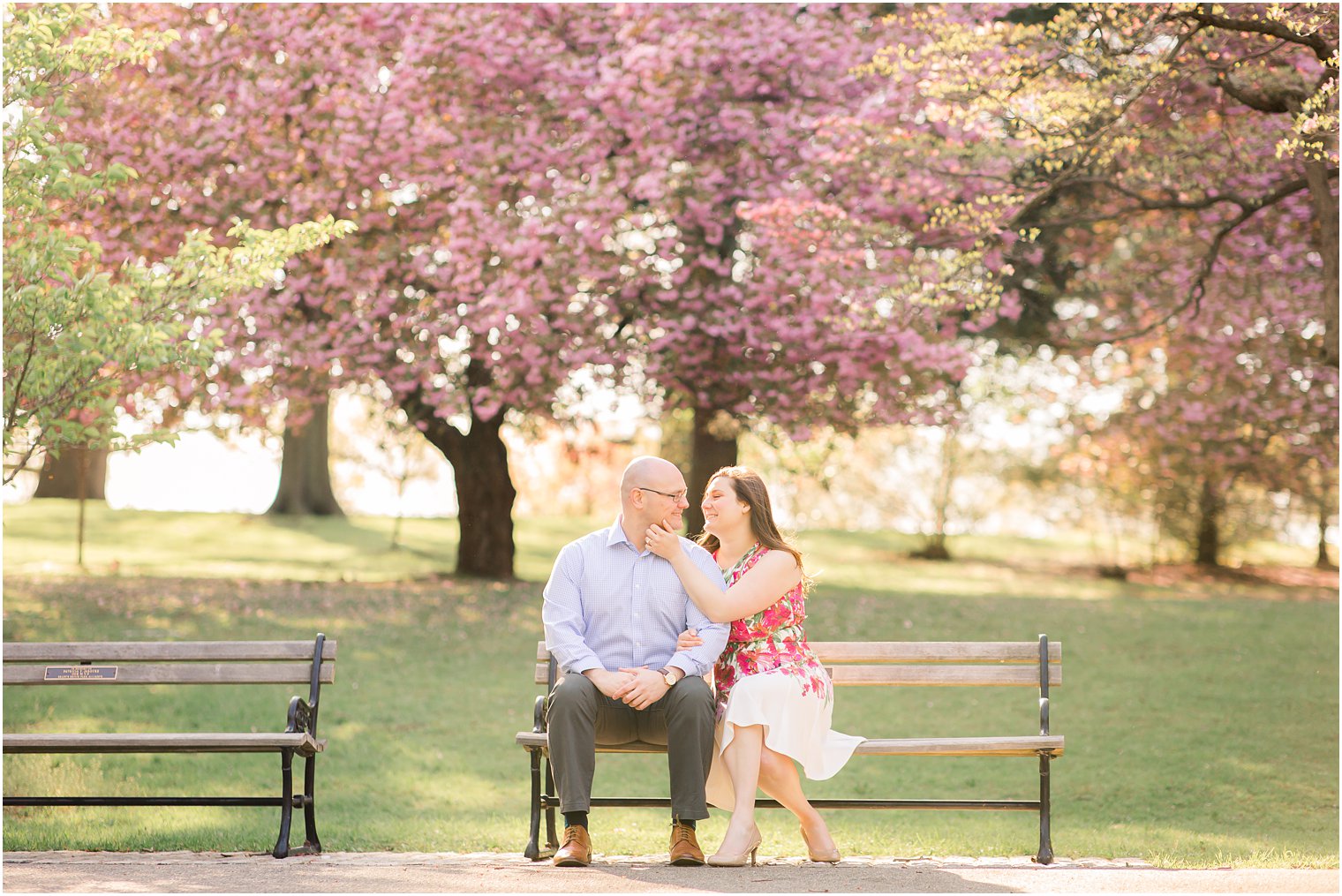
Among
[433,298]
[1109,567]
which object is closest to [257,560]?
[433,298]

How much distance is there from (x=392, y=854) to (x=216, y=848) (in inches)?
44.7

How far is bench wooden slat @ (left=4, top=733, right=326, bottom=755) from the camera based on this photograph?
229 inches

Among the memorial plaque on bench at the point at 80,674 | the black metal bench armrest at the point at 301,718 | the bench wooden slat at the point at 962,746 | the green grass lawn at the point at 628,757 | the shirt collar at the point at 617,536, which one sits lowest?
the green grass lawn at the point at 628,757

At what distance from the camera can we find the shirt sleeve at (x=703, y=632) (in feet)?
17.4

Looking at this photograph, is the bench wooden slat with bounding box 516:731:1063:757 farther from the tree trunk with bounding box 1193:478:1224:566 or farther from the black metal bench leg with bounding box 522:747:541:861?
the tree trunk with bounding box 1193:478:1224:566

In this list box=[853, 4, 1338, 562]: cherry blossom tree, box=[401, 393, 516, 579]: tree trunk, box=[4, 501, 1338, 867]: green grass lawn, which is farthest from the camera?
box=[401, 393, 516, 579]: tree trunk

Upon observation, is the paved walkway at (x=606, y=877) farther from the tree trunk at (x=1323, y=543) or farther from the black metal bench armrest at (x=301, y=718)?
the tree trunk at (x=1323, y=543)

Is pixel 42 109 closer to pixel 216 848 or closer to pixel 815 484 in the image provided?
pixel 216 848

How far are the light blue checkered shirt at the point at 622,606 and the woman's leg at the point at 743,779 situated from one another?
14.4 inches

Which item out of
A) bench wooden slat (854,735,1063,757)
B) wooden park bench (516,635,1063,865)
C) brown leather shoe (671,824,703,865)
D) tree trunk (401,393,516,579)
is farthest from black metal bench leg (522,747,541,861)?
tree trunk (401,393,516,579)

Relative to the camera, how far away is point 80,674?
6.35 meters

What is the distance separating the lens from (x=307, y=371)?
15.0 m

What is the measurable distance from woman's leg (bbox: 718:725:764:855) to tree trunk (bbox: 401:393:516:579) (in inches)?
427

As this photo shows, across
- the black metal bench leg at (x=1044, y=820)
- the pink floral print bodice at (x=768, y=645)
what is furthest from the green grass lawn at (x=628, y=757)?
the pink floral print bodice at (x=768, y=645)
